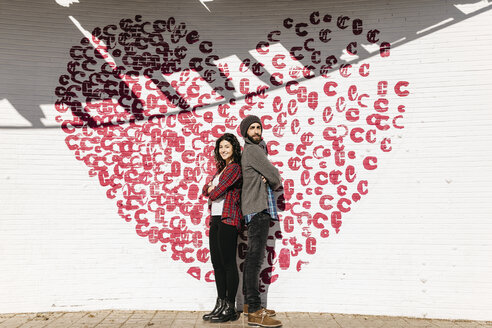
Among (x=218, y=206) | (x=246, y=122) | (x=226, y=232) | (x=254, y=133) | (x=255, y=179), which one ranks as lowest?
(x=226, y=232)

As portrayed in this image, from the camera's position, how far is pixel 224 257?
13.5 ft

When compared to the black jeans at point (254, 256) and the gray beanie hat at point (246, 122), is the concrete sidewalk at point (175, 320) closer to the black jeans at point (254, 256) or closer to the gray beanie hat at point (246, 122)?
the black jeans at point (254, 256)

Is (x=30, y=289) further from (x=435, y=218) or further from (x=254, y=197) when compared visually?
(x=435, y=218)

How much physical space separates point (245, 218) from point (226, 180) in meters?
0.48

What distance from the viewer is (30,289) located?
4.49 m

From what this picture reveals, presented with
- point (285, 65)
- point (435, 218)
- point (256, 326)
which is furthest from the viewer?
point (285, 65)

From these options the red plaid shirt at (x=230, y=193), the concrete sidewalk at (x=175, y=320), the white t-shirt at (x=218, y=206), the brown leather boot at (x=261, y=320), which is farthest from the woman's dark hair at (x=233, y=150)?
the concrete sidewalk at (x=175, y=320)

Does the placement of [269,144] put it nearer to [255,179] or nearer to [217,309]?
[255,179]

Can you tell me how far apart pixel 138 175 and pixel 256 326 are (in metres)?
2.29

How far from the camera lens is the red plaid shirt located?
13.5 ft

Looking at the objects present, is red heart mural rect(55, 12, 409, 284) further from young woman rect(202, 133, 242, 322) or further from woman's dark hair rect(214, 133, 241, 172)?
young woman rect(202, 133, 242, 322)

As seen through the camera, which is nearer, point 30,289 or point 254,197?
point 254,197

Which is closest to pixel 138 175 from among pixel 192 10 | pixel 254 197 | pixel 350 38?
pixel 254 197

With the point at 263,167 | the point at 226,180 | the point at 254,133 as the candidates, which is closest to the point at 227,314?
the point at 226,180
